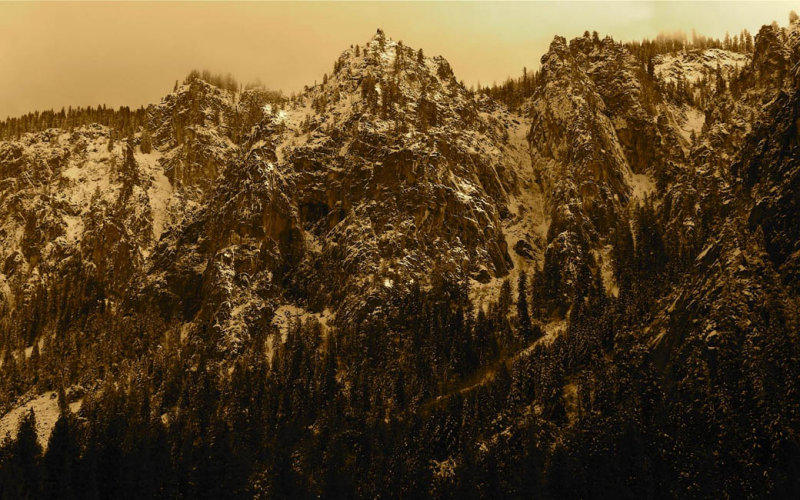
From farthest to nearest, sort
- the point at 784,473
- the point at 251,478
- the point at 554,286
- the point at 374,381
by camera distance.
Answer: the point at 554,286
the point at 374,381
the point at 251,478
the point at 784,473

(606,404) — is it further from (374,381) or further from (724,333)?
(374,381)

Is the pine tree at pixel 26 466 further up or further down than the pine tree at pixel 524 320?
further down

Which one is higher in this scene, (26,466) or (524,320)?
(524,320)

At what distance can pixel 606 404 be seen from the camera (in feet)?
466

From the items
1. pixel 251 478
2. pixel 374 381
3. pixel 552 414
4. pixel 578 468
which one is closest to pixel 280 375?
pixel 374 381

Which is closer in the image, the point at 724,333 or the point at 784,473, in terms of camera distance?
the point at 784,473

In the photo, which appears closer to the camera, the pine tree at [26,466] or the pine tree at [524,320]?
the pine tree at [26,466]

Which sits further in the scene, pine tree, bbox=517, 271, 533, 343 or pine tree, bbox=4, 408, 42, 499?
pine tree, bbox=517, 271, 533, 343

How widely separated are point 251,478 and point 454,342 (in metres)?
59.3

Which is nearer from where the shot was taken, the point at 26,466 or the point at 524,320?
the point at 26,466

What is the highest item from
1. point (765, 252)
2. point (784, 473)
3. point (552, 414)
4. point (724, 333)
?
point (765, 252)

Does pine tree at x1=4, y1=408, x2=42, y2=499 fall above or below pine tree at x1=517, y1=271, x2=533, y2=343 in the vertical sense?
below

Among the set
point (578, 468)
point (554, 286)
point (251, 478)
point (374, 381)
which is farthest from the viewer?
point (554, 286)

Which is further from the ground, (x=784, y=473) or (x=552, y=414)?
(x=552, y=414)
